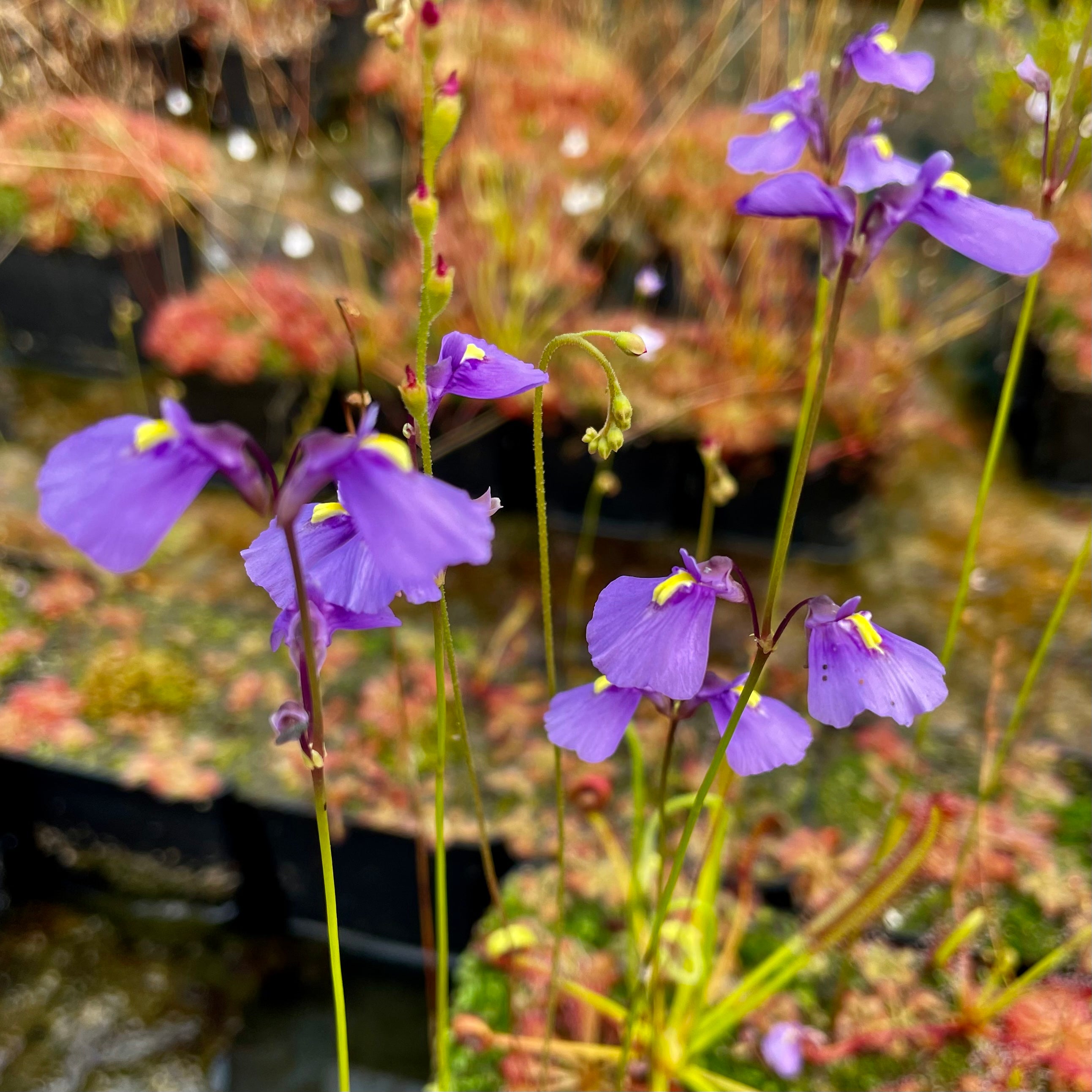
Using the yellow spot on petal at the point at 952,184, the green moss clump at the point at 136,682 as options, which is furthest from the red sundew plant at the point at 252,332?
the yellow spot on petal at the point at 952,184

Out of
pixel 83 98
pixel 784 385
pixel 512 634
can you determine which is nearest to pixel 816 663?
pixel 512 634

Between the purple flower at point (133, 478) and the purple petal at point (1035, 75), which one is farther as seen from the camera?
the purple petal at point (1035, 75)

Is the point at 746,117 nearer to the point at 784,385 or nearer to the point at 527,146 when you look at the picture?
the point at 527,146

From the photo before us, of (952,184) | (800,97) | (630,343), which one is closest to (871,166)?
(952,184)

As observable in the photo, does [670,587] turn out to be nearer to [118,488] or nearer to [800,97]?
[118,488]

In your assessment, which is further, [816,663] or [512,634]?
[512,634]

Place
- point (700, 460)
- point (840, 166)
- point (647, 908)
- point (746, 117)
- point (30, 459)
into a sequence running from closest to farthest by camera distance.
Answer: point (840, 166) < point (647, 908) < point (700, 460) < point (30, 459) < point (746, 117)

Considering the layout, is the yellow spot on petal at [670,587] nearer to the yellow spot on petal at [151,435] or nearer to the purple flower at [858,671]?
the purple flower at [858,671]
